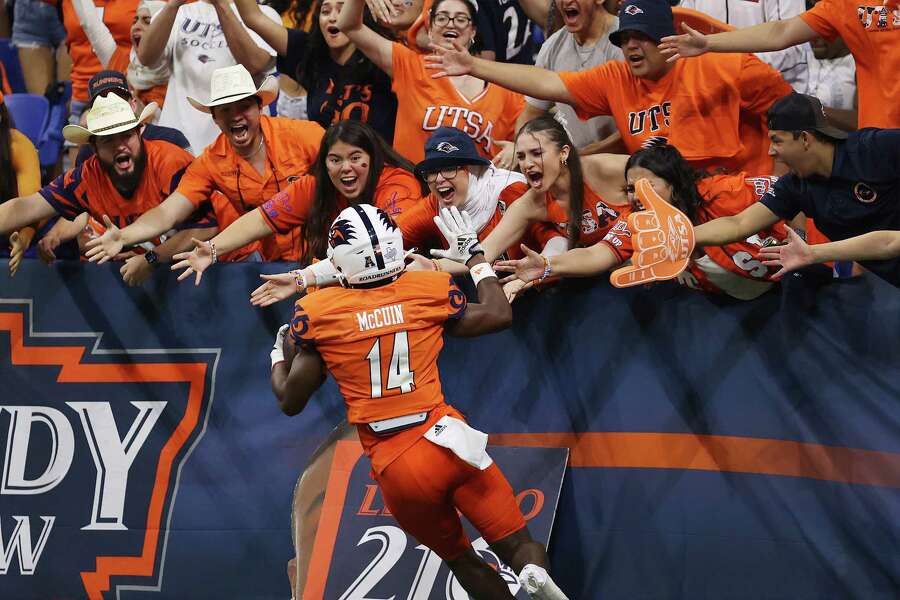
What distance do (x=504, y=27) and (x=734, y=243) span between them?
2.87 meters

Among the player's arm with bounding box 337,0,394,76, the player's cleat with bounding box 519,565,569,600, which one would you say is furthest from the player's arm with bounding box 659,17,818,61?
the player's cleat with bounding box 519,565,569,600

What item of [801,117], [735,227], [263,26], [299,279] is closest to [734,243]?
[735,227]

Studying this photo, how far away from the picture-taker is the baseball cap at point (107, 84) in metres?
7.80

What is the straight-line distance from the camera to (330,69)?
8.08 meters

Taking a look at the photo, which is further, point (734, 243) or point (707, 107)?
point (707, 107)

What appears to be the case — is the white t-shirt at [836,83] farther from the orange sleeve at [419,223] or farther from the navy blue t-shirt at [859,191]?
the orange sleeve at [419,223]

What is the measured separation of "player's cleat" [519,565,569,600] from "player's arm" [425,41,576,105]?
2690 millimetres

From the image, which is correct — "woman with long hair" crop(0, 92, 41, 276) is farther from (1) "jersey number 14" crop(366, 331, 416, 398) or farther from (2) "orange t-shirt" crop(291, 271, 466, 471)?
(1) "jersey number 14" crop(366, 331, 416, 398)

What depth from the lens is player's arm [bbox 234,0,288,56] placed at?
8.09 m

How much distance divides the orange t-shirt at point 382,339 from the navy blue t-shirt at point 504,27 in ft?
9.61

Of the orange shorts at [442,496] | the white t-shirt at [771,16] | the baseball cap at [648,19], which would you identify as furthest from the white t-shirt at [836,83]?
the orange shorts at [442,496]

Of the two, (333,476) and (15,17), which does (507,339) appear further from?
(15,17)

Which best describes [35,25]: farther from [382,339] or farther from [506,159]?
[382,339]

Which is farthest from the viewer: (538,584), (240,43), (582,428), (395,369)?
(240,43)
